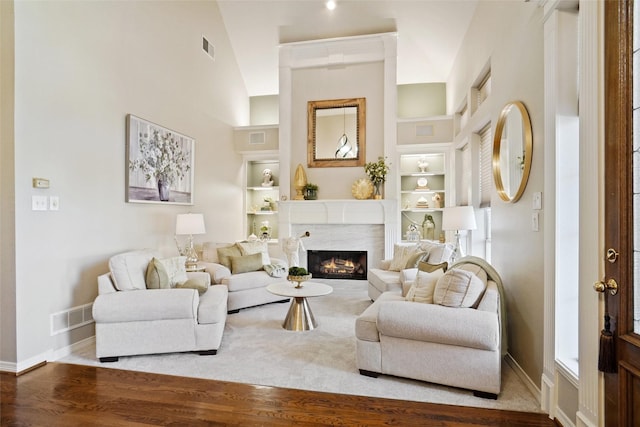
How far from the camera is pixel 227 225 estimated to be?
20.1 ft

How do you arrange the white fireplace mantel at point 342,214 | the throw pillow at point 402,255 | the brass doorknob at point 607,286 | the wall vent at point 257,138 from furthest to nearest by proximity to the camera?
1. the wall vent at point 257,138
2. the white fireplace mantel at point 342,214
3. the throw pillow at point 402,255
4. the brass doorknob at point 607,286

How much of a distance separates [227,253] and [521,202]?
3629mm

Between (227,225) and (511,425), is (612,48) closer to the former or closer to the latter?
(511,425)

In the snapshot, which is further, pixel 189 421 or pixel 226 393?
pixel 226 393

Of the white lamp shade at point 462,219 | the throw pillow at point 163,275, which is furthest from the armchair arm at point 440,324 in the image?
the throw pillow at point 163,275

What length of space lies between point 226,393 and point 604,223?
2.45 m

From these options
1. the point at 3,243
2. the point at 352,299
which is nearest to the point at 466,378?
the point at 352,299

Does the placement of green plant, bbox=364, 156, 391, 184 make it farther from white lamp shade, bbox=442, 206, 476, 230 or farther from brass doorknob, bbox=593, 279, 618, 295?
brass doorknob, bbox=593, 279, 618, 295

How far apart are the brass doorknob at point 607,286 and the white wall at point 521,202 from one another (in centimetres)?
66

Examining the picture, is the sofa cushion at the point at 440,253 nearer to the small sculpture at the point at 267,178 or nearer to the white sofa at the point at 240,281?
the white sofa at the point at 240,281

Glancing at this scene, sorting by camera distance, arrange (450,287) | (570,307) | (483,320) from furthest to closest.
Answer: (450,287) < (483,320) < (570,307)

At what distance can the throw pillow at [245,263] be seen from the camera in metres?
4.52

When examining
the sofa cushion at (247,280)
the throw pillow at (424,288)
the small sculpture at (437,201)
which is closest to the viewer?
the throw pillow at (424,288)

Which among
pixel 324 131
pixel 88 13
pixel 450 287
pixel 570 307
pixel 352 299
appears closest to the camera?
pixel 570 307
